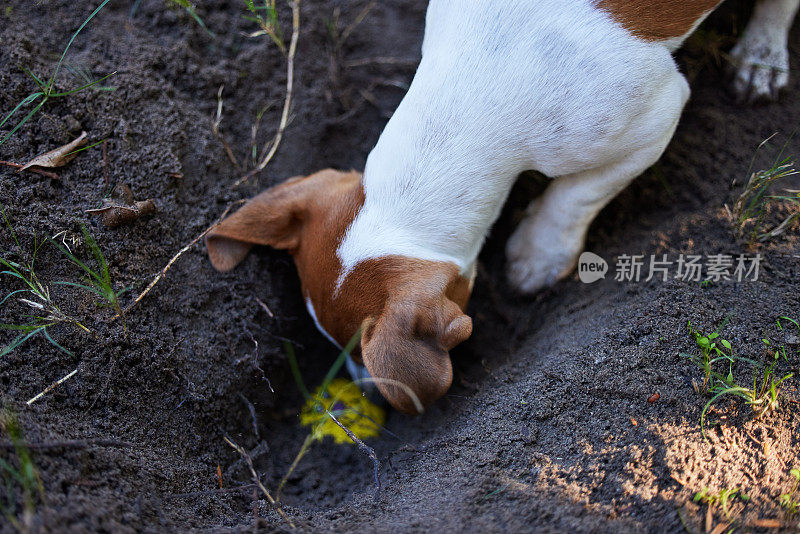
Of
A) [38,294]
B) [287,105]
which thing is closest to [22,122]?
[38,294]

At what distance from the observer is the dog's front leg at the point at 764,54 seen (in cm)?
307

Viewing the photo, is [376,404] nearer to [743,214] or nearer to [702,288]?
[702,288]

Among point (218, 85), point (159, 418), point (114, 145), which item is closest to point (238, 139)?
point (218, 85)

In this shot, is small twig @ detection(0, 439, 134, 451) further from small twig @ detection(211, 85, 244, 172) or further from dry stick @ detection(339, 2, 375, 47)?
dry stick @ detection(339, 2, 375, 47)

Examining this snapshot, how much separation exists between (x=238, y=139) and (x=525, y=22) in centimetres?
150

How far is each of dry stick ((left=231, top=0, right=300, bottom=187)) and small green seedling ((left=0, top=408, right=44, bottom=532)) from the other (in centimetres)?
148

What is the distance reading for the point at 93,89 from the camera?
8.86 feet

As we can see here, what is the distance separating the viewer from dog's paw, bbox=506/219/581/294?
9.43 ft

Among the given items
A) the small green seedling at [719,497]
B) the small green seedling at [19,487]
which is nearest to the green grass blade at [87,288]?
the small green seedling at [19,487]

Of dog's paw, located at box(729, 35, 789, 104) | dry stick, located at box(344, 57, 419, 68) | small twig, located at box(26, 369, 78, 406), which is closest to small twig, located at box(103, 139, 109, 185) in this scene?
small twig, located at box(26, 369, 78, 406)

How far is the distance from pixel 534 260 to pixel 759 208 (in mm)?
997

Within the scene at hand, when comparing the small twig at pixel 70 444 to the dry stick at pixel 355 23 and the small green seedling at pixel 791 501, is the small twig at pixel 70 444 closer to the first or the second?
the small green seedling at pixel 791 501

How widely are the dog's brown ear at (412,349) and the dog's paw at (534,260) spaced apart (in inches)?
30.5

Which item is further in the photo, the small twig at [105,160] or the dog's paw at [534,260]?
the dog's paw at [534,260]
